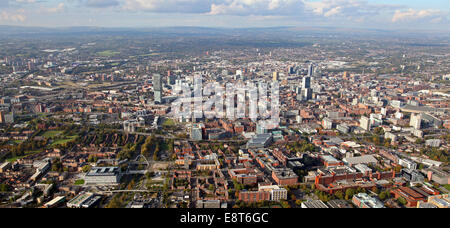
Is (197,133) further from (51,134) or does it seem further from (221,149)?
(51,134)

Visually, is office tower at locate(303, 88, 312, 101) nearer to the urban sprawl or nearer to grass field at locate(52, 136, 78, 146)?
the urban sprawl

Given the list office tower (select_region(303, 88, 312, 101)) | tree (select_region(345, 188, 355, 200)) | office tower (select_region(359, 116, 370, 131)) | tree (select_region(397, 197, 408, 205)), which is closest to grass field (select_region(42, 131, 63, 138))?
tree (select_region(345, 188, 355, 200))

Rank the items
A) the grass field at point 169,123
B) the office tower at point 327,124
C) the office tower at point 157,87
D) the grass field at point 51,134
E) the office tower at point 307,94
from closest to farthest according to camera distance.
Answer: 1. the grass field at point 51,134
2. the office tower at point 327,124
3. the grass field at point 169,123
4. the office tower at point 157,87
5. the office tower at point 307,94

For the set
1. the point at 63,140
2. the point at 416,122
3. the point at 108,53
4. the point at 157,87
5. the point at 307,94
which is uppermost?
the point at 108,53

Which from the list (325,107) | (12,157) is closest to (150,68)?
(325,107)

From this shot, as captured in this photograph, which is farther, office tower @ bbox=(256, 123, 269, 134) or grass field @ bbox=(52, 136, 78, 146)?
office tower @ bbox=(256, 123, 269, 134)

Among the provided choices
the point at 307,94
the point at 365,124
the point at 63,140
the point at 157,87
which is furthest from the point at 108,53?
the point at 365,124

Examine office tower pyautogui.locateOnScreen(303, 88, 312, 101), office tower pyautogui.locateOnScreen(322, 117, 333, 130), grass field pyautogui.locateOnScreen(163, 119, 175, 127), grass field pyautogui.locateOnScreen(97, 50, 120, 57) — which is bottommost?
grass field pyautogui.locateOnScreen(163, 119, 175, 127)

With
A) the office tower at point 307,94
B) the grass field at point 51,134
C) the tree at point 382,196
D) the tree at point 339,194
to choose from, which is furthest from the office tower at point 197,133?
the office tower at point 307,94

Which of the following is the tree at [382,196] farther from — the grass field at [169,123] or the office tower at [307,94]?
the office tower at [307,94]

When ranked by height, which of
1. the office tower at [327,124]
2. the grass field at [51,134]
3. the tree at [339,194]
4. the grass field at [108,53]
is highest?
the grass field at [108,53]

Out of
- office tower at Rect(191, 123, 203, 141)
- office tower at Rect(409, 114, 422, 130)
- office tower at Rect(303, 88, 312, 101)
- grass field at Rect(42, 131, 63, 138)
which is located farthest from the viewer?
office tower at Rect(303, 88, 312, 101)

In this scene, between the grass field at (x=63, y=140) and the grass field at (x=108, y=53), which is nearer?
the grass field at (x=63, y=140)
